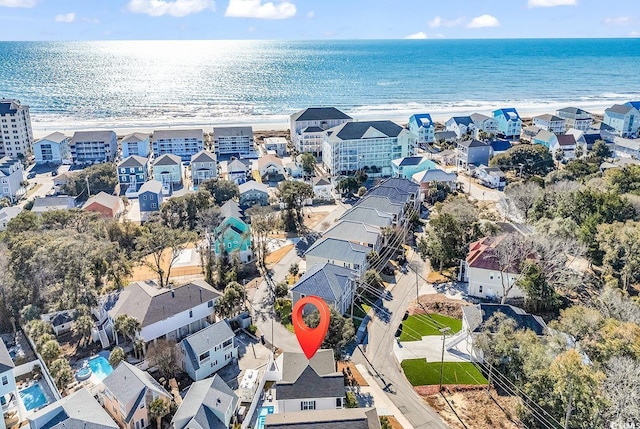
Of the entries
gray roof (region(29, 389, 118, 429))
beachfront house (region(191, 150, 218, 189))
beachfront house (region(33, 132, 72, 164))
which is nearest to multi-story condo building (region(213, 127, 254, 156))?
beachfront house (region(191, 150, 218, 189))

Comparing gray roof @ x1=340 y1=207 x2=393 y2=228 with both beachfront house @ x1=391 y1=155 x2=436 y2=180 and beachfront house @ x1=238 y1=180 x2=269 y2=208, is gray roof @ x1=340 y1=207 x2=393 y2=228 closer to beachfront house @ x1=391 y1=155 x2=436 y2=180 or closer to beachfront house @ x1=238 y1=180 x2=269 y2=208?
beachfront house @ x1=238 y1=180 x2=269 y2=208

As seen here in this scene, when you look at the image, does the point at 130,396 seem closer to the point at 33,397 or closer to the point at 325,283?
the point at 33,397

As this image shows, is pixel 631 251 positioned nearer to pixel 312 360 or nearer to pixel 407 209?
pixel 407 209

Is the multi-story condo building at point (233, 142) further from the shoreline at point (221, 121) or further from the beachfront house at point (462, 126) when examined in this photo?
the beachfront house at point (462, 126)

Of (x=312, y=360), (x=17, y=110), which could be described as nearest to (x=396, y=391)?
(x=312, y=360)

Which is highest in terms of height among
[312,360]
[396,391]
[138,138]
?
[138,138]

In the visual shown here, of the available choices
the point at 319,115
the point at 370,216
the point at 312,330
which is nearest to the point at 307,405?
the point at 312,330

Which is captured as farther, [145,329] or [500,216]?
[500,216]
